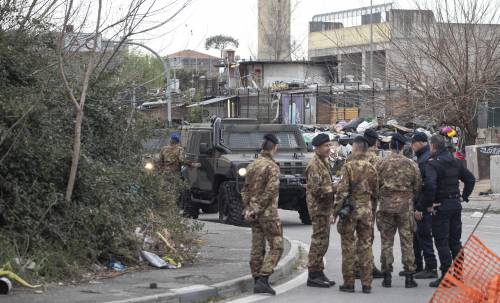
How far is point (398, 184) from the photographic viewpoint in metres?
10.8

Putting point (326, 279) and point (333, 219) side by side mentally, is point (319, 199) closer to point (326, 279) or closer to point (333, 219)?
point (333, 219)

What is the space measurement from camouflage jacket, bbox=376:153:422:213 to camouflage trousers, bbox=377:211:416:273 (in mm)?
110

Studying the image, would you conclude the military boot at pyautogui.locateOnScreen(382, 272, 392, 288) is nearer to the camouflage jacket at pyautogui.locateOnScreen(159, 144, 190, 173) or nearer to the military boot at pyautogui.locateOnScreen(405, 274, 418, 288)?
the military boot at pyautogui.locateOnScreen(405, 274, 418, 288)

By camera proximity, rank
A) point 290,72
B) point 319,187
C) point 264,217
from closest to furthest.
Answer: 1. point 264,217
2. point 319,187
3. point 290,72

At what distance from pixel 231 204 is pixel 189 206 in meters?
2.25

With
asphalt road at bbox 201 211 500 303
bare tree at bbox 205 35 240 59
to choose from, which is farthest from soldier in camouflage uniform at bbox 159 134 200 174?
bare tree at bbox 205 35 240 59

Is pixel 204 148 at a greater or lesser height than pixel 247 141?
lesser

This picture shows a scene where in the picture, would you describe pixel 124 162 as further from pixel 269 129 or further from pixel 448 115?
pixel 448 115

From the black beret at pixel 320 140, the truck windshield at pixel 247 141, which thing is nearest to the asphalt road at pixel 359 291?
the black beret at pixel 320 140

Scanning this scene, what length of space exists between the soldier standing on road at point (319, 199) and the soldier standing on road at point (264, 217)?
0.56 m

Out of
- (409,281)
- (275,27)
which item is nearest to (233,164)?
(409,281)

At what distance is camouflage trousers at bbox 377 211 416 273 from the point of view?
421 inches

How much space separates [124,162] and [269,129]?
614 centimetres

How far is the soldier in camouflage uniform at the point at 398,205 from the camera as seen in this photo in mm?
10727
